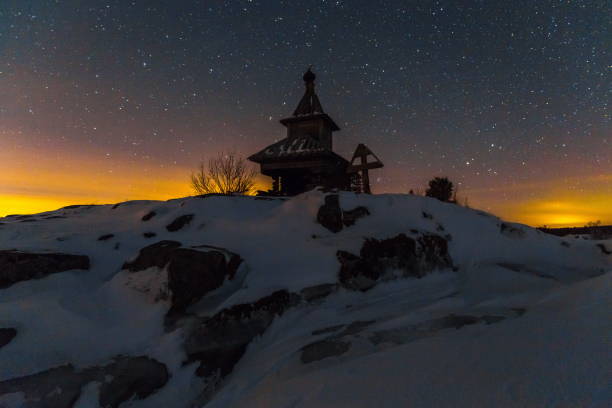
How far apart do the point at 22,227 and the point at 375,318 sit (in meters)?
7.47

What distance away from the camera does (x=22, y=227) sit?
19.9ft

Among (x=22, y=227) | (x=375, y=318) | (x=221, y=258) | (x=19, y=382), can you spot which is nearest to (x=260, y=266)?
(x=221, y=258)

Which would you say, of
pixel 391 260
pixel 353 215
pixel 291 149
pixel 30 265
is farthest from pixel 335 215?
pixel 291 149

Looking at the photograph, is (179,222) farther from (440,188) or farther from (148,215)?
(440,188)

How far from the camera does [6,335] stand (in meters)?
2.77

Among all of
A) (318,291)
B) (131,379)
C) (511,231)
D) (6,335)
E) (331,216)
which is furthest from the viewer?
(511,231)

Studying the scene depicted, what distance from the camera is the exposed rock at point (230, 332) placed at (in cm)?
278

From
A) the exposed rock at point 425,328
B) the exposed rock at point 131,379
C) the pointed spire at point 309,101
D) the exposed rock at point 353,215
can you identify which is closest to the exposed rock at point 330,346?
the exposed rock at point 425,328

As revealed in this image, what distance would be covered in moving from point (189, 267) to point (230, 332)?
99cm

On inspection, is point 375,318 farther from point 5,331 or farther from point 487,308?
point 5,331

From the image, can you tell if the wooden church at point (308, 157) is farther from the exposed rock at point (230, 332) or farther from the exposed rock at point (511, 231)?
the exposed rock at point (230, 332)

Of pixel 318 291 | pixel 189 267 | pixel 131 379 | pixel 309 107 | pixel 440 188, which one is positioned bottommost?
pixel 131 379

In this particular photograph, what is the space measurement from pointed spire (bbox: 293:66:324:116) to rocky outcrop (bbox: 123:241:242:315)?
13148 millimetres

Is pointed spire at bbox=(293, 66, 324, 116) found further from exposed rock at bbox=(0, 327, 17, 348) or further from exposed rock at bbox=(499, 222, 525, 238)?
exposed rock at bbox=(0, 327, 17, 348)
